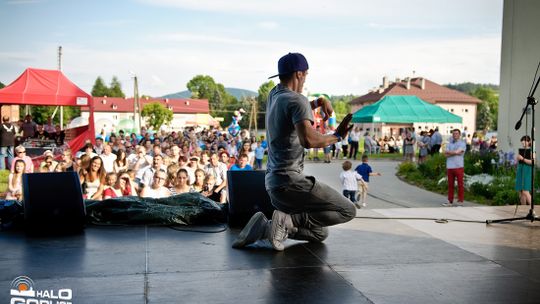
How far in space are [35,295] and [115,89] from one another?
151164mm

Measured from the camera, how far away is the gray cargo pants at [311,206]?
448cm

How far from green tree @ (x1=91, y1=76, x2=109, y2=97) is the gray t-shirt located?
147 m

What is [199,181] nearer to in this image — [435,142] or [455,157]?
[455,157]

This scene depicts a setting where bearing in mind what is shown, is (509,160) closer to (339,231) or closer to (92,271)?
(339,231)

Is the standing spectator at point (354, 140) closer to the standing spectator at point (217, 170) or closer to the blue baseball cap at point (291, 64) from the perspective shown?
the standing spectator at point (217, 170)

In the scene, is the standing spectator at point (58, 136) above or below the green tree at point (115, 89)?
below

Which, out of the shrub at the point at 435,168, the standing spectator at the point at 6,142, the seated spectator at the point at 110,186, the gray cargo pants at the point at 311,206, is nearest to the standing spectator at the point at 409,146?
the shrub at the point at 435,168

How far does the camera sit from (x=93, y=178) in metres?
9.10

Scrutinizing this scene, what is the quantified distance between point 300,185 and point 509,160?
530 inches

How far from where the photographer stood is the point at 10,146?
18016mm

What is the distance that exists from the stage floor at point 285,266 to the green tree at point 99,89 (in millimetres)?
146799

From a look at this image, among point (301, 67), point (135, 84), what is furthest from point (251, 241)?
point (135, 84)

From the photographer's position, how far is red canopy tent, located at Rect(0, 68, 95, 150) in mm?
19062

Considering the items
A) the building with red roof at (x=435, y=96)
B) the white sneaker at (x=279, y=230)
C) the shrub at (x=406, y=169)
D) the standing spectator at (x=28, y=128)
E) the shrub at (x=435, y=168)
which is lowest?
the shrub at (x=406, y=169)
